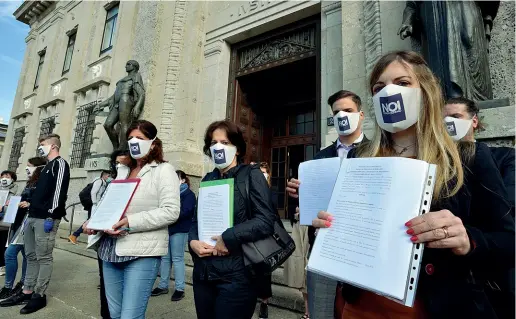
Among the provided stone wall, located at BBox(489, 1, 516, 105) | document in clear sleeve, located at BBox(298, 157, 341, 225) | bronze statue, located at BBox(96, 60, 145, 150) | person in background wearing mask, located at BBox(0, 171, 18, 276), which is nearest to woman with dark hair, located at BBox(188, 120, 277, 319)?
document in clear sleeve, located at BBox(298, 157, 341, 225)

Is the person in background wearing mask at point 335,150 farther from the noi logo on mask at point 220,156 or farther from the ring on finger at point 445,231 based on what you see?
the ring on finger at point 445,231

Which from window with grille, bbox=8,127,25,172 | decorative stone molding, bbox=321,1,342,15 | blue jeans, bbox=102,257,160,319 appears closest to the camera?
blue jeans, bbox=102,257,160,319

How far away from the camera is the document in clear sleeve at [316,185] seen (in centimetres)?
153

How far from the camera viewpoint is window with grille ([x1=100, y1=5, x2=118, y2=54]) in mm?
11280

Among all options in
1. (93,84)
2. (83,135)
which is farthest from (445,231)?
(83,135)

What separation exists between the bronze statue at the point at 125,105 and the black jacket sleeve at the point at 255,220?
23.3ft

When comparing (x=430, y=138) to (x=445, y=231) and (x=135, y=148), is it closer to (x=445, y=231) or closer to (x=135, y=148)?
(x=445, y=231)

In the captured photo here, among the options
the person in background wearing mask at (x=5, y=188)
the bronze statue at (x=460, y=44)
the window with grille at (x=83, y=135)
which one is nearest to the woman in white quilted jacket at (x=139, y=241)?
the bronze statue at (x=460, y=44)

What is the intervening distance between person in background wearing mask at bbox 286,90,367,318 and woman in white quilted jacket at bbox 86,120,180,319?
2.96 ft

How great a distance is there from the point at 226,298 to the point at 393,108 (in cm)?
129

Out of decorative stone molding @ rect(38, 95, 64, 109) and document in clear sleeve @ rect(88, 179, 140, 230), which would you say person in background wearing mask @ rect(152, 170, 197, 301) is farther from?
decorative stone molding @ rect(38, 95, 64, 109)

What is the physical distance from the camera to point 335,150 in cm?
215

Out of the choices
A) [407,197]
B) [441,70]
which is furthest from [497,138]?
[407,197]

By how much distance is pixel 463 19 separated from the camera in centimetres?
345
